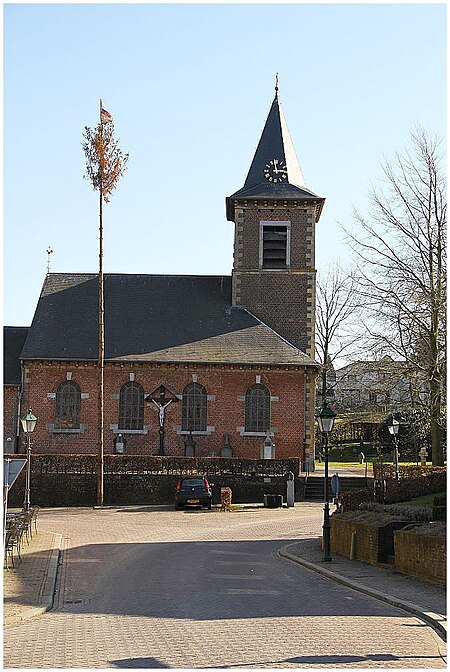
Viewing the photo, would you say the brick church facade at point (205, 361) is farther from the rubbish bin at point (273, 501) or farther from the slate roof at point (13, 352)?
the rubbish bin at point (273, 501)

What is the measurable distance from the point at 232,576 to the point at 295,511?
565 inches

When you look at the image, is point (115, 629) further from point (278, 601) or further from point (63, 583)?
point (63, 583)

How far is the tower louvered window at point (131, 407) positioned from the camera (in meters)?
36.8

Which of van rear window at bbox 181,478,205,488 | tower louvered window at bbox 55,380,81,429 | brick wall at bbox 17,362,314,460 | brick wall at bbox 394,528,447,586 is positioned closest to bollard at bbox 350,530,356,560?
brick wall at bbox 394,528,447,586

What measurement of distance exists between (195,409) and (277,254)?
814cm

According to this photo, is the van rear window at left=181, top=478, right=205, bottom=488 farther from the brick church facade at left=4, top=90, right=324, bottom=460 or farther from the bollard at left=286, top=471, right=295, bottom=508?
the brick church facade at left=4, top=90, right=324, bottom=460

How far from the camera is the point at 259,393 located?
3688 cm

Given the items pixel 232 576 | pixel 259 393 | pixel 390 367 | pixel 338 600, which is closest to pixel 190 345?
pixel 259 393

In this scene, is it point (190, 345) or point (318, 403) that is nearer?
point (190, 345)

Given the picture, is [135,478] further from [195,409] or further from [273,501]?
[195,409]

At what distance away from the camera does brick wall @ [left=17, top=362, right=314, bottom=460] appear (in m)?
36.7

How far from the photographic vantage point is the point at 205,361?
3681 cm

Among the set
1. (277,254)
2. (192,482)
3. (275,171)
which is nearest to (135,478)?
(192,482)

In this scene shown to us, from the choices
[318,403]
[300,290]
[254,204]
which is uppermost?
[254,204]
